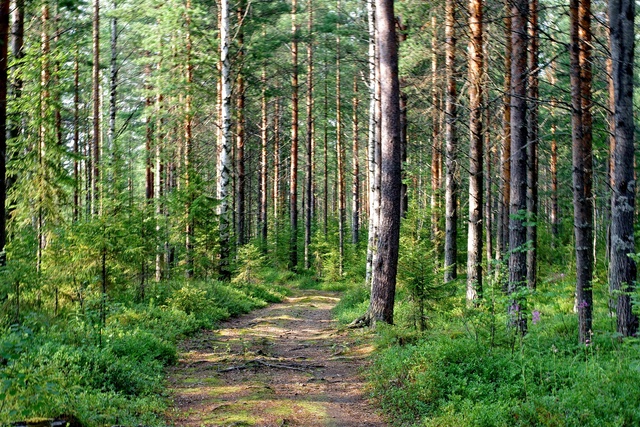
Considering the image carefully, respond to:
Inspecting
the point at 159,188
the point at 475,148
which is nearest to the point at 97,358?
the point at 475,148

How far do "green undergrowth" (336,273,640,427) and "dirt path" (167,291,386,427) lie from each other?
1.54ft

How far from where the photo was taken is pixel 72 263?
30.1 feet

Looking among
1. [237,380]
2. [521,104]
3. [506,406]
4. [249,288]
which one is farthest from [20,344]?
[249,288]

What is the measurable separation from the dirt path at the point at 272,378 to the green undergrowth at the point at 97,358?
0.37 meters

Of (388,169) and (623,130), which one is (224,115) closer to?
(388,169)

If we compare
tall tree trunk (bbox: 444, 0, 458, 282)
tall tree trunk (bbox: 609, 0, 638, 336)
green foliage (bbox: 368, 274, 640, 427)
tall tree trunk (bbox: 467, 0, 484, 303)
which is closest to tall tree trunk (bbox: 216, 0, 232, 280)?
tall tree trunk (bbox: 444, 0, 458, 282)

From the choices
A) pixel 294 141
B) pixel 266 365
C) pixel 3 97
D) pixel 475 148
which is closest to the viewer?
pixel 3 97

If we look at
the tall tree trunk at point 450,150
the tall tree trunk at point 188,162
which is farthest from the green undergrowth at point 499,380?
the tall tree trunk at point 188,162

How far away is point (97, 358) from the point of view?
6.32 meters

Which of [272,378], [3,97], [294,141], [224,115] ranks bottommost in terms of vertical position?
[272,378]

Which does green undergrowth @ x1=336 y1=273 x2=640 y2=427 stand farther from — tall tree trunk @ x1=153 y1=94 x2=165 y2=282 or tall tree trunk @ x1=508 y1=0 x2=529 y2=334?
tall tree trunk @ x1=153 y1=94 x2=165 y2=282

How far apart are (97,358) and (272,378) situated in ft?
7.87

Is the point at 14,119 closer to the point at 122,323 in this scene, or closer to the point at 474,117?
the point at 122,323

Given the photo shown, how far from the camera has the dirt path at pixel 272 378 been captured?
5598 mm
